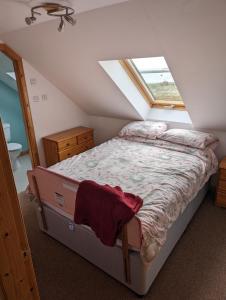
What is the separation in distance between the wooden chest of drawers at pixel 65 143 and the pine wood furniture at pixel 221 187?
221 centimetres

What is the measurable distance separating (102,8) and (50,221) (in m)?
2.00

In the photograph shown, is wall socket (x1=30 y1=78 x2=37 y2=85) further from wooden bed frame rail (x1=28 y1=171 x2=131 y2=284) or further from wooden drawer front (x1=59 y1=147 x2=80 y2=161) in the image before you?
wooden bed frame rail (x1=28 y1=171 x2=131 y2=284)

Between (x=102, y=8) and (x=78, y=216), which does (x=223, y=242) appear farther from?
(x=102, y=8)

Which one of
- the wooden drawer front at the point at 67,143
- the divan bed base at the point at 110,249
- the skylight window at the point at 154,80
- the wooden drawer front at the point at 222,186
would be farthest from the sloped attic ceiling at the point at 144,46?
the divan bed base at the point at 110,249

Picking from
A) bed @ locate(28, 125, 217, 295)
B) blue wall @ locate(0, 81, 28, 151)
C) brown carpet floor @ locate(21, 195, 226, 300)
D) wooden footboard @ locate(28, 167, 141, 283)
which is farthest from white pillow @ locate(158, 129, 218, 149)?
blue wall @ locate(0, 81, 28, 151)

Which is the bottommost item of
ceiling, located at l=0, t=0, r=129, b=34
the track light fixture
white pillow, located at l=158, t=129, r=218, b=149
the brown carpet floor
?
the brown carpet floor

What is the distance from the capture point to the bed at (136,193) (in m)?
1.61

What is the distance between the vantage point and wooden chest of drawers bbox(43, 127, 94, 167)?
3466 mm

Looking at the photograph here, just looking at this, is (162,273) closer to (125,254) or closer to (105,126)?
(125,254)

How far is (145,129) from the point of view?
314cm

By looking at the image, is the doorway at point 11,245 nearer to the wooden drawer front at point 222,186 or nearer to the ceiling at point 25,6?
the ceiling at point 25,6

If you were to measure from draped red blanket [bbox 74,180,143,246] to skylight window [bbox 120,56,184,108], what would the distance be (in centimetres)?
202

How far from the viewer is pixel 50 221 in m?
2.23

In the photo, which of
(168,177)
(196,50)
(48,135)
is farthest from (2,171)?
(48,135)
